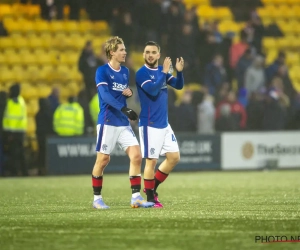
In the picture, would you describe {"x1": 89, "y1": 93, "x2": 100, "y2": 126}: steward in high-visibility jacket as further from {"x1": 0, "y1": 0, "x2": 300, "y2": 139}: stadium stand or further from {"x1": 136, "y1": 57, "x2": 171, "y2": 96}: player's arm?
{"x1": 136, "y1": 57, "x2": 171, "y2": 96}: player's arm

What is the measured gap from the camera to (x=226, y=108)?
20.5 metres

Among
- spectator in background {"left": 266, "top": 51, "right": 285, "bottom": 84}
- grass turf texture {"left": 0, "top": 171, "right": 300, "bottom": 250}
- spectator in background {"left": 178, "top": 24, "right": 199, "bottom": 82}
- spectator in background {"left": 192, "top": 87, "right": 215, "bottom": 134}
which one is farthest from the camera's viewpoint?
spectator in background {"left": 266, "top": 51, "right": 285, "bottom": 84}

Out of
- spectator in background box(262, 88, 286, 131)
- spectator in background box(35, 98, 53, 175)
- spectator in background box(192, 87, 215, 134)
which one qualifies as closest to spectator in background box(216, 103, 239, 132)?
spectator in background box(192, 87, 215, 134)

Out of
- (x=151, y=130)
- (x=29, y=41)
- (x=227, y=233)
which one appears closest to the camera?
(x=227, y=233)

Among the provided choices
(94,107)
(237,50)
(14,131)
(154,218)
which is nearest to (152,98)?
(154,218)

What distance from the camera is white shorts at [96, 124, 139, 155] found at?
32.1 feet

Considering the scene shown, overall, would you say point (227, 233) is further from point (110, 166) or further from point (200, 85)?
point (200, 85)

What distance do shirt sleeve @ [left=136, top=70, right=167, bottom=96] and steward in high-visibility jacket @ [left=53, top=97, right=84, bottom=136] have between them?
8.71m

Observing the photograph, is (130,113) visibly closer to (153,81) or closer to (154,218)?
(153,81)

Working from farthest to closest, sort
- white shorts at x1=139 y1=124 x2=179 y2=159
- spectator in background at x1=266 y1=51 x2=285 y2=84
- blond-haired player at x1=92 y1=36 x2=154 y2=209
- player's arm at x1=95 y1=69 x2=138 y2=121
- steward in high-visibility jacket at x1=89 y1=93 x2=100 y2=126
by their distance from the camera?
spectator in background at x1=266 y1=51 x2=285 y2=84, steward in high-visibility jacket at x1=89 y1=93 x2=100 y2=126, white shorts at x1=139 y1=124 x2=179 y2=159, blond-haired player at x1=92 y1=36 x2=154 y2=209, player's arm at x1=95 y1=69 x2=138 y2=121

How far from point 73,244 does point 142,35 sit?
15.0m

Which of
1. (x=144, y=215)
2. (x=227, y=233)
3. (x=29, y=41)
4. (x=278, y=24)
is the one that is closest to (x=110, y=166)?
(x=29, y=41)

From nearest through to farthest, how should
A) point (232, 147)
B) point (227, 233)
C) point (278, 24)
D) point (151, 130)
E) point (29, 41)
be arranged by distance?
point (227, 233)
point (151, 130)
point (232, 147)
point (29, 41)
point (278, 24)

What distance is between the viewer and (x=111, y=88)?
9.73 m
